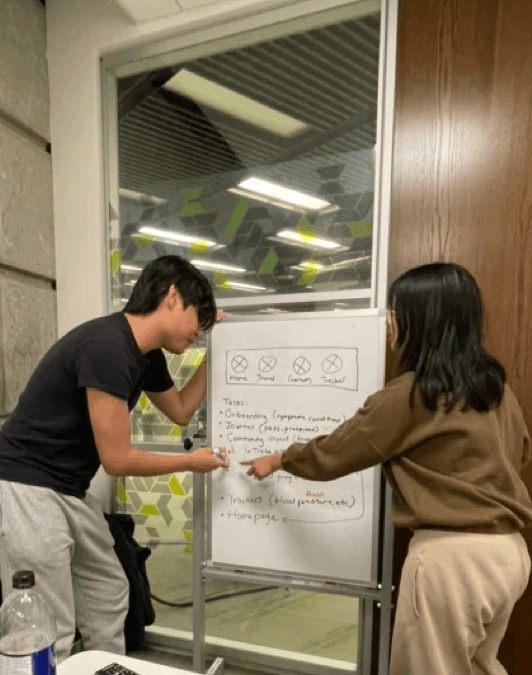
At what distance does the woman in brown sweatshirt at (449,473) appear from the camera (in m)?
1.14

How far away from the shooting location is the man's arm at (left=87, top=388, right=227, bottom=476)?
1354 mm

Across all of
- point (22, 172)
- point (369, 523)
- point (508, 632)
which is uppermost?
point (22, 172)

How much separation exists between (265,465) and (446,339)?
0.68 metres

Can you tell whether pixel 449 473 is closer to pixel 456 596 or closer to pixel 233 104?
pixel 456 596

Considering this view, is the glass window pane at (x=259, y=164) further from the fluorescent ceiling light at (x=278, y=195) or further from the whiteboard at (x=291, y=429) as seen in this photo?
the whiteboard at (x=291, y=429)

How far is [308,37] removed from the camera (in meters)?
1.91

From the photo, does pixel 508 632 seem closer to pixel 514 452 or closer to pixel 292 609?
pixel 514 452

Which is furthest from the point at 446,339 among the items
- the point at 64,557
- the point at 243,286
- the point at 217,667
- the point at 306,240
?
the point at 217,667

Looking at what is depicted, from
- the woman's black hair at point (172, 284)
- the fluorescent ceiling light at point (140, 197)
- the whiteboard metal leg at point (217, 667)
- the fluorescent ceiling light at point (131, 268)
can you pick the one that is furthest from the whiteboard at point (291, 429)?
the fluorescent ceiling light at point (140, 197)

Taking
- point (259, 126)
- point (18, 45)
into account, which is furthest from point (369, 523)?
point (18, 45)

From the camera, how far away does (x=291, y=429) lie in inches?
65.7

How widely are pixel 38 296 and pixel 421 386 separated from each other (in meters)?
1.64

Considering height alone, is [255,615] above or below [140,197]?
below

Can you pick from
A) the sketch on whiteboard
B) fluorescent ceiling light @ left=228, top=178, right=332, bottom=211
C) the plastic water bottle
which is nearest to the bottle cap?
the plastic water bottle
